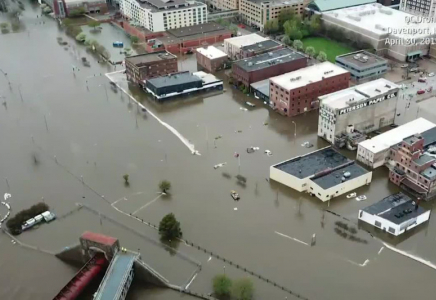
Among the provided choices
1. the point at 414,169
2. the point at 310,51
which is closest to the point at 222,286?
the point at 414,169

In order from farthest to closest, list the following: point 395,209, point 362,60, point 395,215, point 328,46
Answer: point 328,46 → point 362,60 → point 395,209 → point 395,215

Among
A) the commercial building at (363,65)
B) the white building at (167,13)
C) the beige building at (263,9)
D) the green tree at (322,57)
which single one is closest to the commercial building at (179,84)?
the green tree at (322,57)

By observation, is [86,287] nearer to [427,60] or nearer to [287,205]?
[287,205]

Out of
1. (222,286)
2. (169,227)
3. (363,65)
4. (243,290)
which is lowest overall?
(222,286)

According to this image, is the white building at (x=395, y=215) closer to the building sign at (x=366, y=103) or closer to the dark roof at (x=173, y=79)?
the building sign at (x=366, y=103)

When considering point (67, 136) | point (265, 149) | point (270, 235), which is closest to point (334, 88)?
point (265, 149)

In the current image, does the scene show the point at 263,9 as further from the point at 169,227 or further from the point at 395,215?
the point at 169,227
